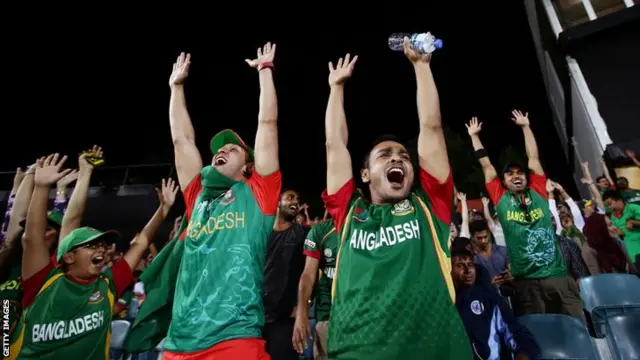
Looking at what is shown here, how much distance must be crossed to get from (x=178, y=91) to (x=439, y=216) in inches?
90.9

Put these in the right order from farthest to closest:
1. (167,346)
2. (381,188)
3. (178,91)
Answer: (178,91) < (381,188) < (167,346)

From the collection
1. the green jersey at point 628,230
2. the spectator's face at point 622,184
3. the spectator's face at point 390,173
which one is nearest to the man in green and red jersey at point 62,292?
the spectator's face at point 390,173

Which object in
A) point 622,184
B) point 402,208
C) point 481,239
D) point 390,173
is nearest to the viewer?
point 402,208

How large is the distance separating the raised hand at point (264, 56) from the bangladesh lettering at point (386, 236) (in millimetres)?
1503

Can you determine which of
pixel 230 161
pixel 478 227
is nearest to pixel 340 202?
pixel 230 161

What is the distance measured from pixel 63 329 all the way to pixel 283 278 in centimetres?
213

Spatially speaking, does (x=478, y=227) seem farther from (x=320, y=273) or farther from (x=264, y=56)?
(x=264, y=56)

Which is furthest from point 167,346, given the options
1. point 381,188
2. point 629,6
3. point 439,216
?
point 629,6

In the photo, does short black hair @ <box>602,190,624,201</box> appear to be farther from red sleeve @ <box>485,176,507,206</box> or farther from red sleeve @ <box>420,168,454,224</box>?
red sleeve @ <box>420,168,454,224</box>

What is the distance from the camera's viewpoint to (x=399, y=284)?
2305 mm

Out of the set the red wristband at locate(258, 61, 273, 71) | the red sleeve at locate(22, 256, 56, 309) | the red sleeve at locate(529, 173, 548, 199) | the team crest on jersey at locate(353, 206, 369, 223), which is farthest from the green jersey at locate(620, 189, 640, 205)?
the red sleeve at locate(22, 256, 56, 309)

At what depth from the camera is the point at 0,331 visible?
3.42 m

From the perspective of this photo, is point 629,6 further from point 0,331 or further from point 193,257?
point 0,331

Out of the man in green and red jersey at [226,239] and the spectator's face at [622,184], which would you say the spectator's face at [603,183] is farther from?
the man in green and red jersey at [226,239]
